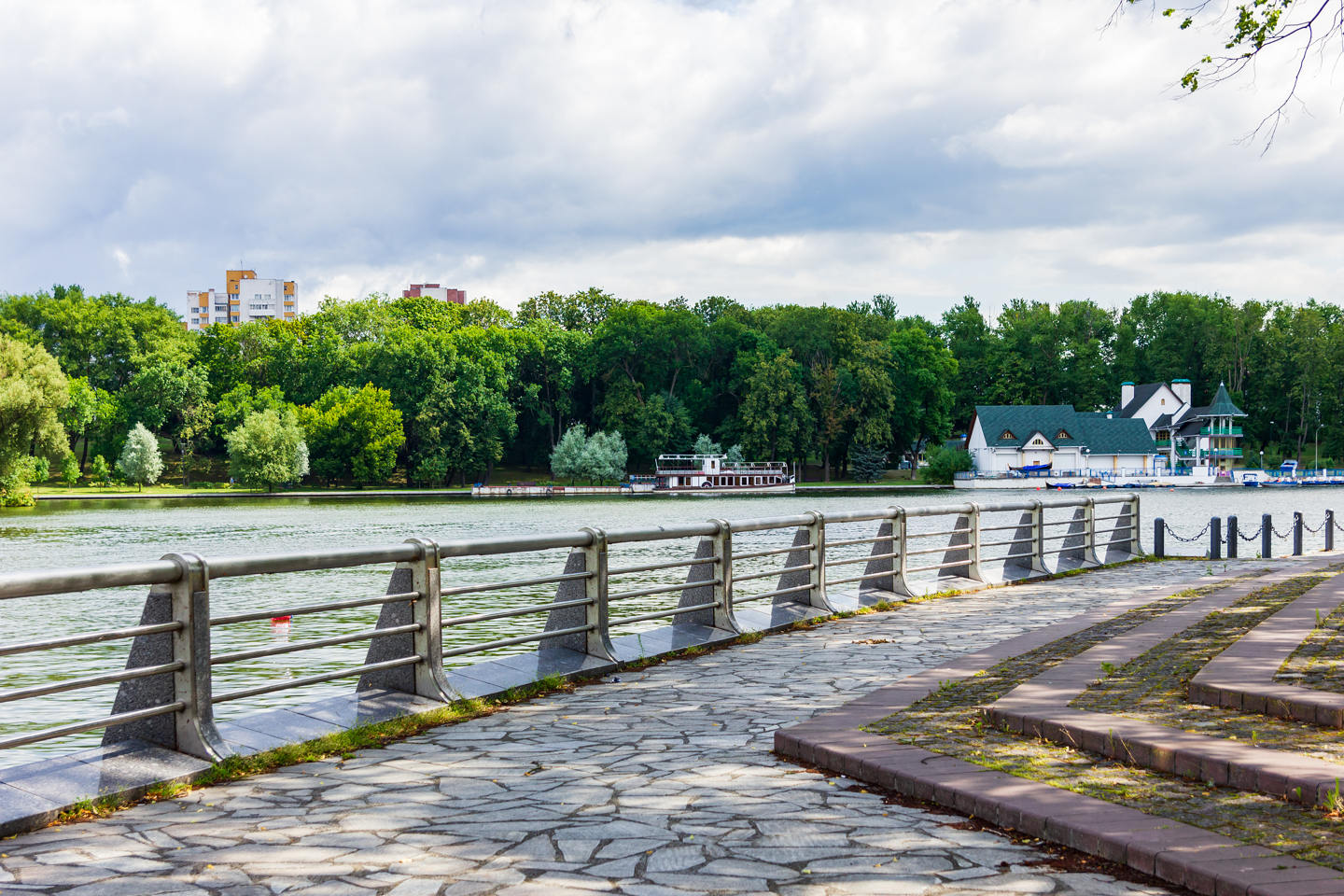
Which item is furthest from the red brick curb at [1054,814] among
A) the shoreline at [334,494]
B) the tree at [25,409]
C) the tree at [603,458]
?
the tree at [603,458]

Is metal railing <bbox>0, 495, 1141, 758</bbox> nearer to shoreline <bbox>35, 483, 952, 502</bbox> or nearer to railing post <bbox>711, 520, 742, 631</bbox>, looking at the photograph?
railing post <bbox>711, 520, 742, 631</bbox>

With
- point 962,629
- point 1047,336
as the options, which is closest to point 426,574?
point 962,629

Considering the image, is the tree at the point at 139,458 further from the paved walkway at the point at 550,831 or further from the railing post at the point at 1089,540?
the paved walkway at the point at 550,831

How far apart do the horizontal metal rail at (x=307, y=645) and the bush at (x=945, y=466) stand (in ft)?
338

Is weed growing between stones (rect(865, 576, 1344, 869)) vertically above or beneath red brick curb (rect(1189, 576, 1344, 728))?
beneath

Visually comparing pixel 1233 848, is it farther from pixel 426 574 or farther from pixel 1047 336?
pixel 1047 336

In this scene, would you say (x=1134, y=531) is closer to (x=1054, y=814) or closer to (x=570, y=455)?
(x=1054, y=814)

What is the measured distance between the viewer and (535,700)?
341 inches

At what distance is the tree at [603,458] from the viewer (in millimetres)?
101062

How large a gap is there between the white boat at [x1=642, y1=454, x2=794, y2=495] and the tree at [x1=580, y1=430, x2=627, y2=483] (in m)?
2.11

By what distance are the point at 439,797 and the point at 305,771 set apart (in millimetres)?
1067

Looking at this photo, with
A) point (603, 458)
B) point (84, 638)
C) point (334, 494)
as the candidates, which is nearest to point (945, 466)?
point (603, 458)

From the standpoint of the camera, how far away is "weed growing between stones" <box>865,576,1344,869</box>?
469cm

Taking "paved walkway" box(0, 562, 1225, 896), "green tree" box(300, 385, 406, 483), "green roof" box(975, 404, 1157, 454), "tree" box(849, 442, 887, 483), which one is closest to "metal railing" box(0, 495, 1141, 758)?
"paved walkway" box(0, 562, 1225, 896)
